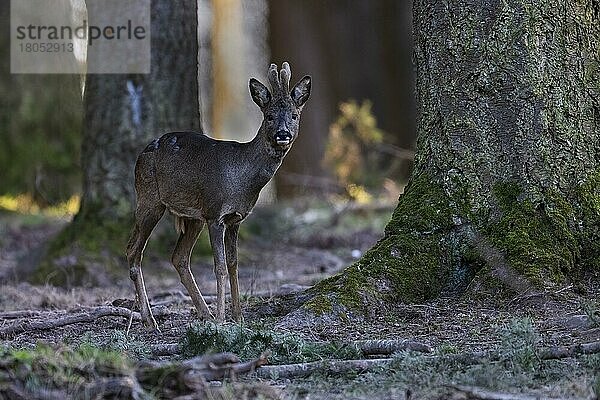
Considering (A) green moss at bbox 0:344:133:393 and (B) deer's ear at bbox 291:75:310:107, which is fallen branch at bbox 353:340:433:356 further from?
(B) deer's ear at bbox 291:75:310:107

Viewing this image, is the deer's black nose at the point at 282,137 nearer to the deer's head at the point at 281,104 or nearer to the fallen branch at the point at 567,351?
the deer's head at the point at 281,104

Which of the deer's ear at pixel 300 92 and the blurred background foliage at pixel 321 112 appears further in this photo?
the blurred background foliage at pixel 321 112

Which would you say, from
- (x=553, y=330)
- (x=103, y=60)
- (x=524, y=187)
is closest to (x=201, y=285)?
(x=103, y=60)

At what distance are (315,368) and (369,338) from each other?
2.55ft

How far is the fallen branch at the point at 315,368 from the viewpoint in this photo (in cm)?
507

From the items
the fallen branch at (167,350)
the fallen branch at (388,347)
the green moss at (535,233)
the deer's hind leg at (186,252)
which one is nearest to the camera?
the fallen branch at (388,347)

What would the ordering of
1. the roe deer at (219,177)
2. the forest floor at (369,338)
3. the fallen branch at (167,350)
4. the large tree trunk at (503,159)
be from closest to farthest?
the forest floor at (369,338) < the fallen branch at (167,350) < the large tree trunk at (503,159) < the roe deer at (219,177)

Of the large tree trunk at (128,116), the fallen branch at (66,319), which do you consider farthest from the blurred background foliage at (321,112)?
the fallen branch at (66,319)

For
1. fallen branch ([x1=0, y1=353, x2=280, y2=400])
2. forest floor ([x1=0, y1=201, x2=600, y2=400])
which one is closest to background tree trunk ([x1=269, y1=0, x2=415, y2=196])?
forest floor ([x1=0, y1=201, x2=600, y2=400])

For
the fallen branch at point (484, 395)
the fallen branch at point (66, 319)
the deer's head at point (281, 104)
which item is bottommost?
the fallen branch at point (66, 319)

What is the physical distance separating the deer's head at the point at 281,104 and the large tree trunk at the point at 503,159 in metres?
0.84

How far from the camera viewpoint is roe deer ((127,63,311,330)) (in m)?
6.73

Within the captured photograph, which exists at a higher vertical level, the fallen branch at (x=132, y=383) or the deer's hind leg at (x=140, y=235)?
the deer's hind leg at (x=140, y=235)

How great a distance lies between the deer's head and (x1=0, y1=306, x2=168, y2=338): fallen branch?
1485mm
